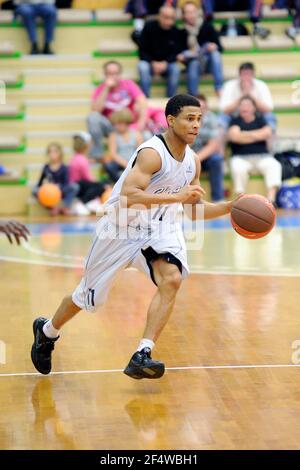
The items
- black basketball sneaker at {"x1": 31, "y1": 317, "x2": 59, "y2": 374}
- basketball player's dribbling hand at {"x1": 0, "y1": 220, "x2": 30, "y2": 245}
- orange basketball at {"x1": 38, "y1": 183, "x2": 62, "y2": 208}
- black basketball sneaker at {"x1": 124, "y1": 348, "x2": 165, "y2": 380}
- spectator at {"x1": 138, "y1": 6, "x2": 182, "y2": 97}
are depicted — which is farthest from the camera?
spectator at {"x1": 138, "y1": 6, "x2": 182, "y2": 97}

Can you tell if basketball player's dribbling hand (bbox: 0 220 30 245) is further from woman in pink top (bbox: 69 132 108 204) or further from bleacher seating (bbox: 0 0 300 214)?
bleacher seating (bbox: 0 0 300 214)

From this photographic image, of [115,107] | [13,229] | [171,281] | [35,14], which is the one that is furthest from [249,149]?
[13,229]

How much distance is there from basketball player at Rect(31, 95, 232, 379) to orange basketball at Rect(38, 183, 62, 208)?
8.97m

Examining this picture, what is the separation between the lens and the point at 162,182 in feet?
22.5

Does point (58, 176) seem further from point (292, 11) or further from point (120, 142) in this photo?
point (292, 11)

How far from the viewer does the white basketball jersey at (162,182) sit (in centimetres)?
680

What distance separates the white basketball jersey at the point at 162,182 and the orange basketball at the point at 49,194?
8.97m

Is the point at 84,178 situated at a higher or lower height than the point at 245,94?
lower

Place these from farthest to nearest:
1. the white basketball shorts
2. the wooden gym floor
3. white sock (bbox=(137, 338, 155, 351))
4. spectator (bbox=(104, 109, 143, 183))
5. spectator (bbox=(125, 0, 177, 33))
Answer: spectator (bbox=(125, 0, 177, 33))
spectator (bbox=(104, 109, 143, 183))
the white basketball shorts
white sock (bbox=(137, 338, 155, 351))
the wooden gym floor

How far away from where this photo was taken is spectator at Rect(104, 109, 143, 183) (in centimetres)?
1634

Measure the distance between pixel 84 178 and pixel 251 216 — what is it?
9.62 meters

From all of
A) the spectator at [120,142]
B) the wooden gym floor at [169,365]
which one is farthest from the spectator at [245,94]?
the wooden gym floor at [169,365]

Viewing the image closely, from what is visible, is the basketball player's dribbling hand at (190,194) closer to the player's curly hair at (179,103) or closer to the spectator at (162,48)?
the player's curly hair at (179,103)

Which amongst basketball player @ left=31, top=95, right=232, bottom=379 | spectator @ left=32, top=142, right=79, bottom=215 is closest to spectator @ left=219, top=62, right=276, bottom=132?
spectator @ left=32, top=142, right=79, bottom=215
